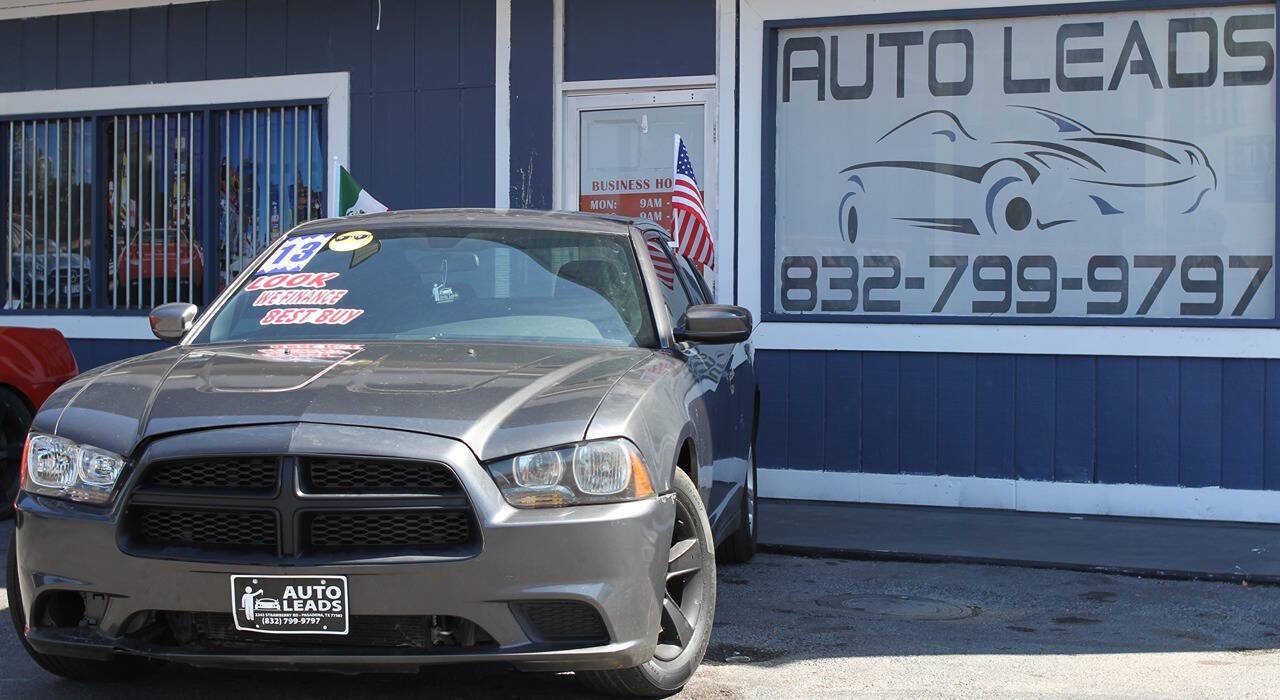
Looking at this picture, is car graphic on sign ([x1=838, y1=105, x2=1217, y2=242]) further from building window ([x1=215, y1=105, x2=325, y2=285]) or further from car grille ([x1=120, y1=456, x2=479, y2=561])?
car grille ([x1=120, y1=456, x2=479, y2=561])

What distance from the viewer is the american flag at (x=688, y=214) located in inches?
356

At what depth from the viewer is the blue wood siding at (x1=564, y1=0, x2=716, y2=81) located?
9797 mm

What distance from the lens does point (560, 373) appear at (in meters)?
4.47

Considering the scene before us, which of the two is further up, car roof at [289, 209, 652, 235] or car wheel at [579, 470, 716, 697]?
car roof at [289, 209, 652, 235]

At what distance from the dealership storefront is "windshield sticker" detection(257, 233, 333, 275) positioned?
4403 millimetres

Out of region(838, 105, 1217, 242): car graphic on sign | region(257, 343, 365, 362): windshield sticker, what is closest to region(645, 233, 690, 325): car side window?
region(257, 343, 365, 362): windshield sticker

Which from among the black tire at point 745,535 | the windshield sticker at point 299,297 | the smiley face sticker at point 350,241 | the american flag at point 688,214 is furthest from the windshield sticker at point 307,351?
the american flag at point 688,214

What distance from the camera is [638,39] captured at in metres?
9.95

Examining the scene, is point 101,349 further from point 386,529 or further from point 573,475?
point 573,475

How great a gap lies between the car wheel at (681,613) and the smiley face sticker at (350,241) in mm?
1723

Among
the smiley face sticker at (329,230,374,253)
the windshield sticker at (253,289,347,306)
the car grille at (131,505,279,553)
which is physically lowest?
the car grille at (131,505,279,553)

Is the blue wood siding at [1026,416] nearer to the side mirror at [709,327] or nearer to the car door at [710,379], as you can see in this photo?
the car door at [710,379]

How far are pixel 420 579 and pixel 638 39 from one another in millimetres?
6748

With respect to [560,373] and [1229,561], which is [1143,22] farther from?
[560,373]
